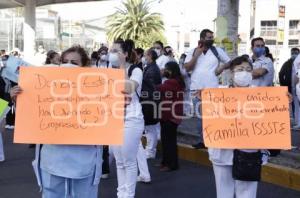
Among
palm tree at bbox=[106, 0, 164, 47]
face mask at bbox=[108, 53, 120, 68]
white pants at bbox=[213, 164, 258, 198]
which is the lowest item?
white pants at bbox=[213, 164, 258, 198]

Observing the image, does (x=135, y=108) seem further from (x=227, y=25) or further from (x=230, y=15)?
(x=230, y=15)

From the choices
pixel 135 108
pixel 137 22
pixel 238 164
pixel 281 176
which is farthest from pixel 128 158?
pixel 137 22

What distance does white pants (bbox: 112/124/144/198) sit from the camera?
211 inches

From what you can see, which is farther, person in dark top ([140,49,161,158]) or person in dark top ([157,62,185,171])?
person in dark top ([157,62,185,171])

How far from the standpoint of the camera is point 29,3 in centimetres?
3142

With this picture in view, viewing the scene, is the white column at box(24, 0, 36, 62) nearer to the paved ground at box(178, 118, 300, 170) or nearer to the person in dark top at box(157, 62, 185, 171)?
the paved ground at box(178, 118, 300, 170)

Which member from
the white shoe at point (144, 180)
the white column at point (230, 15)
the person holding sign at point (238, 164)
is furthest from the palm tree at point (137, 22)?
the person holding sign at point (238, 164)

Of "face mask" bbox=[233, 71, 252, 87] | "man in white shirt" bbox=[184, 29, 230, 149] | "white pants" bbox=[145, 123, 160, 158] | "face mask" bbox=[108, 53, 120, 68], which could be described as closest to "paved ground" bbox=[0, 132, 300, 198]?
"white pants" bbox=[145, 123, 160, 158]

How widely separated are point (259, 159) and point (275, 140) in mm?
230

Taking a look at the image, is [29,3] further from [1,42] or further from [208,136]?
[208,136]

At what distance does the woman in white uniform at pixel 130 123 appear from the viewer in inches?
208

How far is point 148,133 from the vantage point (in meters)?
8.75

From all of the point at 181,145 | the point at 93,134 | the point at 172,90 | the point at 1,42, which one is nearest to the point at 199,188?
the point at 172,90

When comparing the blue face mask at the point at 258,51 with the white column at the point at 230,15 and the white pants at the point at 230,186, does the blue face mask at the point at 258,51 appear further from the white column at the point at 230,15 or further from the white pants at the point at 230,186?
the white pants at the point at 230,186
